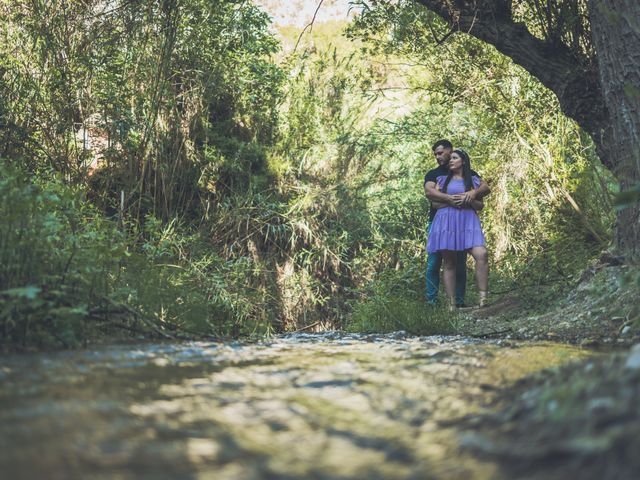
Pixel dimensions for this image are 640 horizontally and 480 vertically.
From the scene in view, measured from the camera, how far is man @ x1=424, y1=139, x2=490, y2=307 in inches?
292

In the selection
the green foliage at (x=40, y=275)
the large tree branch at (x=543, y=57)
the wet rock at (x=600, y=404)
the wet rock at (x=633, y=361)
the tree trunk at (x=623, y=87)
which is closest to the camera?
the wet rock at (x=600, y=404)

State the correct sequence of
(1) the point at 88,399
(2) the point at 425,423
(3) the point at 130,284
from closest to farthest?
(2) the point at 425,423, (1) the point at 88,399, (3) the point at 130,284

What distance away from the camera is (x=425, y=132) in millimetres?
9820

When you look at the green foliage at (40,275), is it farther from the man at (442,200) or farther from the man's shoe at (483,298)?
the man's shoe at (483,298)

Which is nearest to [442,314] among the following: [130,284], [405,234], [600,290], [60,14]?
[600,290]

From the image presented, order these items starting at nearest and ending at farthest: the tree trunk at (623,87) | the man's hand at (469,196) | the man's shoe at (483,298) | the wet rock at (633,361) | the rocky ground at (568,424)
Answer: the rocky ground at (568,424) < the wet rock at (633,361) < the tree trunk at (623,87) < the man's shoe at (483,298) < the man's hand at (469,196)

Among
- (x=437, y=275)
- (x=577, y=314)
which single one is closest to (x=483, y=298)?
(x=437, y=275)

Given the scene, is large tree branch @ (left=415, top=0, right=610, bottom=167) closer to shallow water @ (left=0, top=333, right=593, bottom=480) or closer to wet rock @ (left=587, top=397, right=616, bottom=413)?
shallow water @ (left=0, top=333, right=593, bottom=480)

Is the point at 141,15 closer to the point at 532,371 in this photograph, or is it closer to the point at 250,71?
the point at 250,71

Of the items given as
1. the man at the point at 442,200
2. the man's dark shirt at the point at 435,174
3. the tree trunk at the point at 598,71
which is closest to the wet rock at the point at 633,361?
the tree trunk at the point at 598,71

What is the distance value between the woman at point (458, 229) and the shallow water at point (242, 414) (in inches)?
161

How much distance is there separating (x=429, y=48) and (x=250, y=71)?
213 centimetres

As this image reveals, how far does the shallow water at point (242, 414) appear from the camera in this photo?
1.41m

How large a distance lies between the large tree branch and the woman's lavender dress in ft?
5.43
